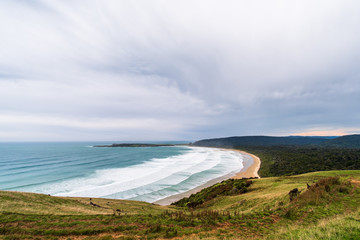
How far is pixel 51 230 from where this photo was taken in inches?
321

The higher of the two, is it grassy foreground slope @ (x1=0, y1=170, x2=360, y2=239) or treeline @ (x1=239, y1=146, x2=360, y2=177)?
grassy foreground slope @ (x1=0, y1=170, x2=360, y2=239)

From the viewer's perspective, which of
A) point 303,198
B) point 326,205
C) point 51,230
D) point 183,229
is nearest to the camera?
point 51,230

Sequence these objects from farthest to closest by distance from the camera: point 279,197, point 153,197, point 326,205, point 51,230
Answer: point 153,197
point 279,197
point 326,205
point 51,230

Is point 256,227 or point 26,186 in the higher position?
point 256,227

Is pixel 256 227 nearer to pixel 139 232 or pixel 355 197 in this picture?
pixel 139 232

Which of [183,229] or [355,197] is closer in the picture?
[183,229]

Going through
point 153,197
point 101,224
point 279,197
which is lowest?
point 153,197

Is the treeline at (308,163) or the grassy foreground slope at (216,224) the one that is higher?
the grassy foreground slope at (216,224)

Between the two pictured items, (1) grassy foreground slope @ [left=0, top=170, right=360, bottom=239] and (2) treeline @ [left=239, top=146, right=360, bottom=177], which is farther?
(2) treeline @ [left=239, top=146, right=360, bottom=177]

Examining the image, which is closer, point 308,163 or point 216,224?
point 216,224

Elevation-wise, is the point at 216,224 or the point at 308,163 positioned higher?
the point at 216,224

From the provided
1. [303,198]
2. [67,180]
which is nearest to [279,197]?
[303,198]

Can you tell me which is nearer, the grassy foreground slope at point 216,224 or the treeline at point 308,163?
the grassy foreground slope at point 216,224

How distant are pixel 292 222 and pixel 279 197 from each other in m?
6.43
